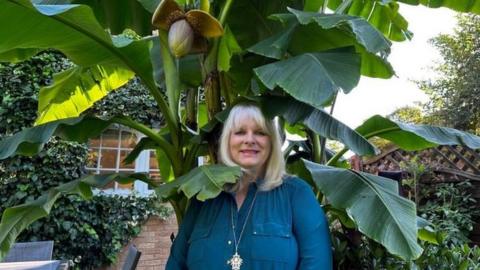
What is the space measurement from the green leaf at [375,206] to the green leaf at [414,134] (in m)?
0.45

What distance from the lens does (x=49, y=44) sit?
215 cm

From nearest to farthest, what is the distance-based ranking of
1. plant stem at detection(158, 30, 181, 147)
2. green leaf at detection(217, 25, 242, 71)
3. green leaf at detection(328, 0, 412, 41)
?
plant stem at detection(158, 30, 181, 147) → green leaf at detection(217, 25, 242, 71) → green leaf at detection(328, 0, 412, 41)

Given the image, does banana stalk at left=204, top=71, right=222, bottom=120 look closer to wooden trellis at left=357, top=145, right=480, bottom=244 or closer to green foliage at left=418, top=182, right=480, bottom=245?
green foliage at left=418, top=182, right=480, bottom=245

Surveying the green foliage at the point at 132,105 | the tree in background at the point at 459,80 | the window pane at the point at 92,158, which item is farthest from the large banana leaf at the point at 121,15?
the tree in background at the point at 459,80

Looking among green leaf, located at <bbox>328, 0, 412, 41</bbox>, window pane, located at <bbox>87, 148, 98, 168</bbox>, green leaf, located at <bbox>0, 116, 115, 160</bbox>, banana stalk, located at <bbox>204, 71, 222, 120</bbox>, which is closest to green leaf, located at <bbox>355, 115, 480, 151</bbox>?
banana stalk, located at <bbox>204, 71, 222, 120</bbox>

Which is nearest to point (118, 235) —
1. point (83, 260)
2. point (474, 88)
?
point (83, 260)

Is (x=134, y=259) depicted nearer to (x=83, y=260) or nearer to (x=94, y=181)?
(x=94, y=181)

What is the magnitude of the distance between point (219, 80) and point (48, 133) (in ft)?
3.18

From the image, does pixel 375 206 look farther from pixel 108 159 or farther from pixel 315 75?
pixel 108 159

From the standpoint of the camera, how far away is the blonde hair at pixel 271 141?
1868 mm

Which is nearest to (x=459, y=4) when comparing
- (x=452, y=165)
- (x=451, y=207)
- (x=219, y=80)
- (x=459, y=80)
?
(x=219, y=80)

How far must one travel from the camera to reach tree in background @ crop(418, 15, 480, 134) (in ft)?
30.5

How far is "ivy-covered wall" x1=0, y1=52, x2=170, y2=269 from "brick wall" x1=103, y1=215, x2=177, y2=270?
0.23m

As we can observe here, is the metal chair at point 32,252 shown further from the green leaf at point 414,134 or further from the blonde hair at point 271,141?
the green leaf at point 414,134
